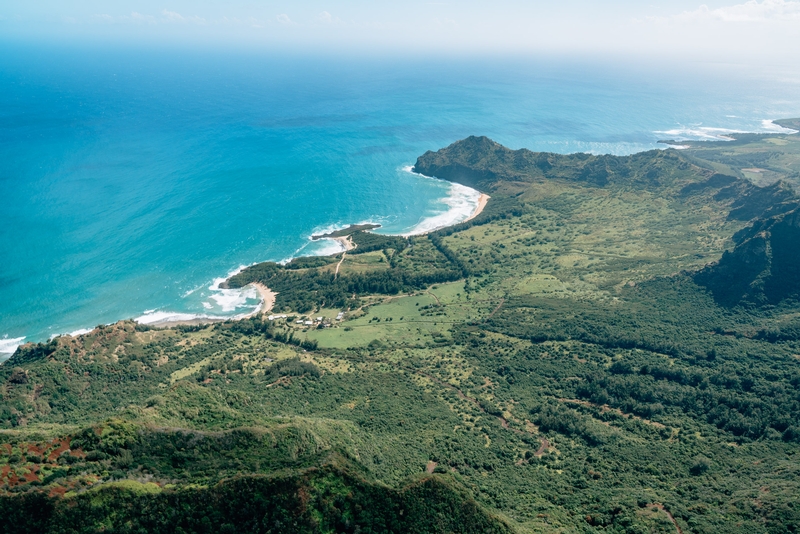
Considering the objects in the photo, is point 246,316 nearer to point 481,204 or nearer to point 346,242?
point 346,242

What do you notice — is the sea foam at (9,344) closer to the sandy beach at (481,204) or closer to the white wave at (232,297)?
the white wave at (232,297)

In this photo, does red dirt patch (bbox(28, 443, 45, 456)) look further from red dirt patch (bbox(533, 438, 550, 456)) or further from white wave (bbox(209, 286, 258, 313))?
white wave (bbox(209, 286, 258, 313))

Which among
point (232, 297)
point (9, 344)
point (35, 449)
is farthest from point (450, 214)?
point (35, 449)

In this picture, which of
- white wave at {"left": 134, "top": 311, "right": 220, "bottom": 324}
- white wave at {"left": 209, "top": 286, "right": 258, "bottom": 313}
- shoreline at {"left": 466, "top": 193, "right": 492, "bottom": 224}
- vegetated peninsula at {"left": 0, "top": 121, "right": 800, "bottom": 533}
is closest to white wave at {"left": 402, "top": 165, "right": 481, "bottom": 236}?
shoreline at {"left": 466, "top": 193, "right": 492, "bottom": 224}

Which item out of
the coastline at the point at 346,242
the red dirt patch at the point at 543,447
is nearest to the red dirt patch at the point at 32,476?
the red dirt patch at the point at 543,447

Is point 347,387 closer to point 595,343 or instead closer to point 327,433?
point 327,433

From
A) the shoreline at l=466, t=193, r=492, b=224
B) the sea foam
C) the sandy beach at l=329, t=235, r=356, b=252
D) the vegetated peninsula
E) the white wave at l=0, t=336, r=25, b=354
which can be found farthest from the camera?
the shoreline at l=466, t=193, r=492, b=224

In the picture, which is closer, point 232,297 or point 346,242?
point 232,297
